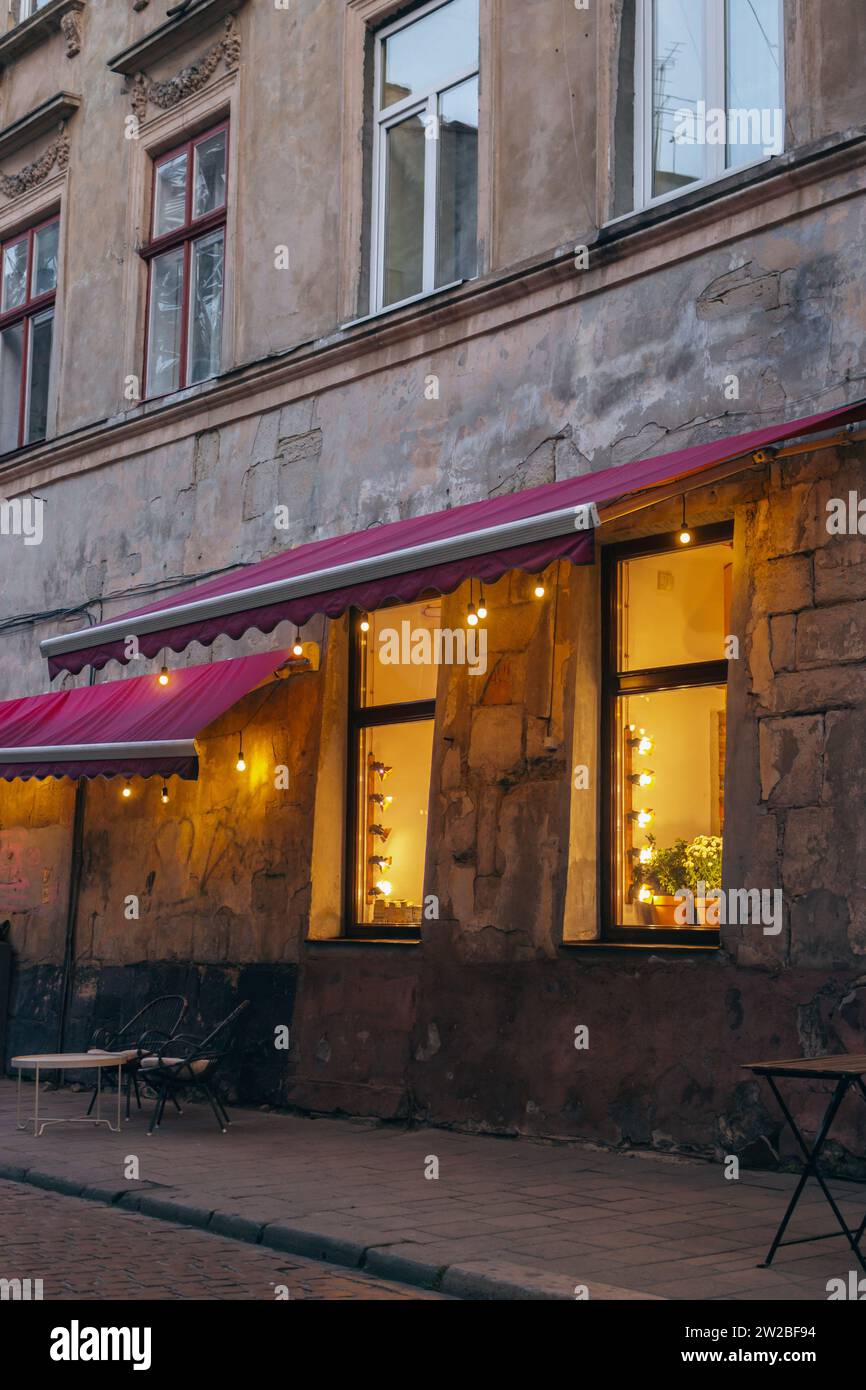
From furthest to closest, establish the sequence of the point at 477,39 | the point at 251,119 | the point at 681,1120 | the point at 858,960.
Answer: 1. the point at 251,119
2. the point at 477,39
3. the point at 681,1120
4. the point at 858,960

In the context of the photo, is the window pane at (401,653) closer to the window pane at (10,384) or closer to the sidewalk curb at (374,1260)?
the sidewalk curb at (374,1260)

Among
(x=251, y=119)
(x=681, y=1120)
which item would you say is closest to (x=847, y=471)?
(x=681, y=1120)

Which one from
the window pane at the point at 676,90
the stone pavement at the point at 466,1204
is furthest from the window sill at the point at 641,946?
the window pane at the point at 676,90

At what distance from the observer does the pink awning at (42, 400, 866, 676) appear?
7.98 metres

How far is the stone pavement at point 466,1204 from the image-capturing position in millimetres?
6148

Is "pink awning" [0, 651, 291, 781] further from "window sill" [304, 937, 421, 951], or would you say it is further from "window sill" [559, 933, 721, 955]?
"window sill" [559, 933, 721, 955]

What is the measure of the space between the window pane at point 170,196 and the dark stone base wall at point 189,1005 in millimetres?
6351

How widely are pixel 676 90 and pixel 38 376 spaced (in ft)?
27.1

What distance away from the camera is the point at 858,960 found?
26.2 feet

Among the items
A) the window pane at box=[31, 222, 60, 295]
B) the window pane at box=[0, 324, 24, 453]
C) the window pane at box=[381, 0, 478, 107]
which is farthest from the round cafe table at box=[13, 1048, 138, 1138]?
the window pane at box=[31, 222, 60, 295]

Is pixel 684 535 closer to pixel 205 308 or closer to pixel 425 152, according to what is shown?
pixel 425 152

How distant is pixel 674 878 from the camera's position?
937 centimetres
